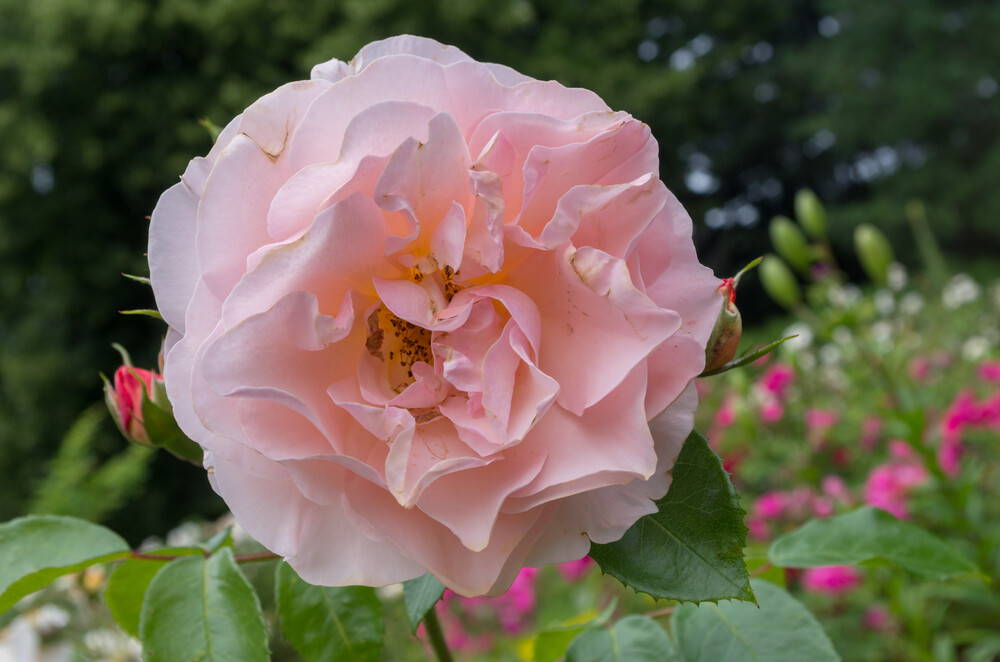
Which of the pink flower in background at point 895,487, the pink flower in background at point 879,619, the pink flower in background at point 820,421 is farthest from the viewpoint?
the pink flower in background at point 820,421

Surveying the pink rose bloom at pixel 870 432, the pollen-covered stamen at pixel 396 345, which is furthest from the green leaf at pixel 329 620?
the pink rose bloom at pixel 870 432

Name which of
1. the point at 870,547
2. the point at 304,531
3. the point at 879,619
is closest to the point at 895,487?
the point at 879,619

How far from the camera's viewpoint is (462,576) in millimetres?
307

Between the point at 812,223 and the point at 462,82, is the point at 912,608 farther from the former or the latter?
the point at 462,82

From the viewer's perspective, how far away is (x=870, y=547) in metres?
0.50

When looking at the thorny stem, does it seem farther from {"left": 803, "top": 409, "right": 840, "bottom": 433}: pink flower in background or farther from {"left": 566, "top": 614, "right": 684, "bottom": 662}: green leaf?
{"left": 803, "top": 409, "right": 840, "bottom": 433}: pink flower in background

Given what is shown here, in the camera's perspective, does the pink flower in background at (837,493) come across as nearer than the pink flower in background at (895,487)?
No

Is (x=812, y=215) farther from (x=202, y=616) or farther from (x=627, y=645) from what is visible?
(x=202, y=616)

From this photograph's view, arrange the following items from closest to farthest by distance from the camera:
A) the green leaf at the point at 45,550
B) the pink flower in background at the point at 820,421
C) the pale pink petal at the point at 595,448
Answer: the pale pink petal at the point at 595,448
the green leaf at the point at 45,550
the pink flower in background at the point at 820,421

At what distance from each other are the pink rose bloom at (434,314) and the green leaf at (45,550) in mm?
168

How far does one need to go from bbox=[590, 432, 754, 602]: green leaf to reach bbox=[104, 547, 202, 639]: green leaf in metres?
0.25

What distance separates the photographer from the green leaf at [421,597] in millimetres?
373

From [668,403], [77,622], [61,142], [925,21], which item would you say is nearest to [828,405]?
[77,622]

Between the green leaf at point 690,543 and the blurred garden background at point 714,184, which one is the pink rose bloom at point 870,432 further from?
the green leaf at point 690,543
